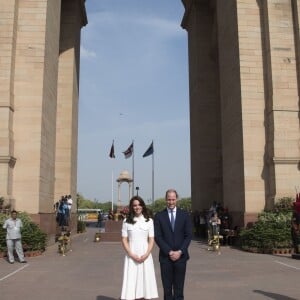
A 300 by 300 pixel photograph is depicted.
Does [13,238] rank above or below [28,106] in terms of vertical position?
below

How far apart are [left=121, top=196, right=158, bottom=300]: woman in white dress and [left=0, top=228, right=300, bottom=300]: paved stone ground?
2159 mm

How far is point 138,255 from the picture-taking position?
6.64 m

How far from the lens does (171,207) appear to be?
672 centimetres

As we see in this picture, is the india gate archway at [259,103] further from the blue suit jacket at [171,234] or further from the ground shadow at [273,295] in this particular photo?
the blue suit jacket at [171,234]

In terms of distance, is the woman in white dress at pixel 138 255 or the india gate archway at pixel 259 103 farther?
the india gate archway at pixel 259 103

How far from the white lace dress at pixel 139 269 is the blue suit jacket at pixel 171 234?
13cm

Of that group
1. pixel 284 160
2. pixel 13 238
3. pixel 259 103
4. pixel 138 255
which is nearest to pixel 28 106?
pixel 13 238

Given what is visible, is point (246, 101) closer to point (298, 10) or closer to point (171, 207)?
point (298, 10)

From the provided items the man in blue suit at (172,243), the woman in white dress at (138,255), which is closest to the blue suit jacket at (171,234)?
A: the man in blue suit at (172,243)

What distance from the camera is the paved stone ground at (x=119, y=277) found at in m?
8.98

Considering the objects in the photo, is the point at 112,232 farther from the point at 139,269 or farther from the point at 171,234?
the point at 171,234

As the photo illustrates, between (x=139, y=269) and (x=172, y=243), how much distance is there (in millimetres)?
601

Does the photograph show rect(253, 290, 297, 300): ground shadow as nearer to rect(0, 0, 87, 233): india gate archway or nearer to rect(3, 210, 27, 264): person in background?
rect(3, 210, 27, 264): person in background

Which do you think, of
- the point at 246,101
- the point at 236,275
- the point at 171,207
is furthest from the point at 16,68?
the point at 171,207
